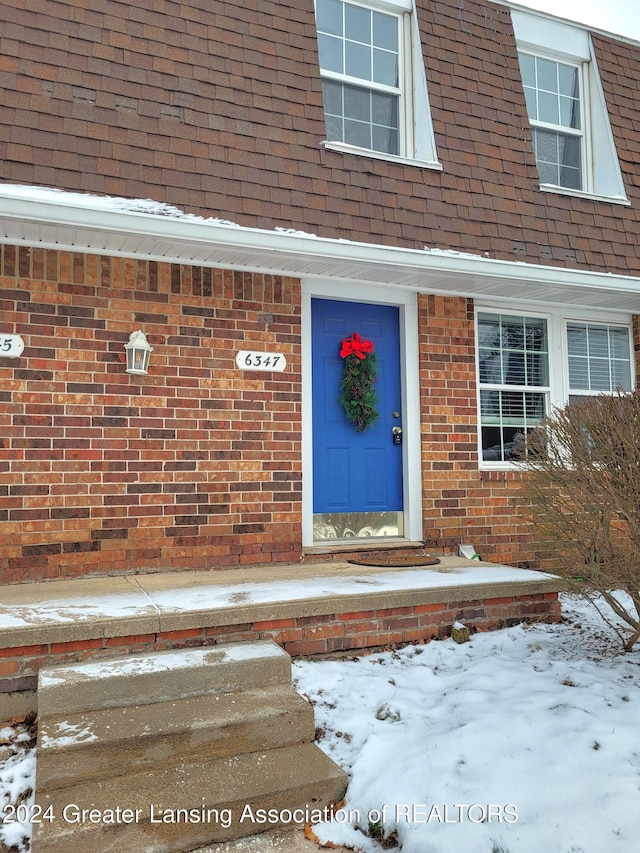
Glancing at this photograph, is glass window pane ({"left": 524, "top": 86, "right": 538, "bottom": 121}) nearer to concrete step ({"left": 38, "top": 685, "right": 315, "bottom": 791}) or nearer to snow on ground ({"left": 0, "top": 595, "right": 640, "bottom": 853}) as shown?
snow on ground ({"left": 0, "top": 595, "right": 640, "bottom": 853})

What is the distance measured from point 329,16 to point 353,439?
3.70 metres

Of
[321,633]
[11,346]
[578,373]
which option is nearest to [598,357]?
[578,373]

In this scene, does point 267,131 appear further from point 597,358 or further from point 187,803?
point 187,803

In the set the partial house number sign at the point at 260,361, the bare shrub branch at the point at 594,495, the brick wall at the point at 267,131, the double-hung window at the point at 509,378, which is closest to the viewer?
the bare shrub branch at the point at 594,495

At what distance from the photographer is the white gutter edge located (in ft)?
14.5

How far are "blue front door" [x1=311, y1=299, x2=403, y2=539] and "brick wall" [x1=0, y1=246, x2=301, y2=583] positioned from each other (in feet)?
1.12

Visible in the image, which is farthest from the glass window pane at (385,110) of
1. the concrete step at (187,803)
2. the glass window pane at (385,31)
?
the concrete step at (187,803)

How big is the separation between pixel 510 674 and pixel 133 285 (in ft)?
12.2

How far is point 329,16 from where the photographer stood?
611cm

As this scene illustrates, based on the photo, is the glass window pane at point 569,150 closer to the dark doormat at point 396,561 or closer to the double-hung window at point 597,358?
the double-hung window at point 597,358

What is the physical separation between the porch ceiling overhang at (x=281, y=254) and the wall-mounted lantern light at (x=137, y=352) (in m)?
0.64

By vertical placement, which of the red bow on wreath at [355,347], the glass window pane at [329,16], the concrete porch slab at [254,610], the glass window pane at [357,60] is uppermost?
the glass window pane at [329,16]

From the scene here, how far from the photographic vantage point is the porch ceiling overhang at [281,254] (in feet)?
14.8

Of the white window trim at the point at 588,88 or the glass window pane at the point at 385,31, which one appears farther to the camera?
the white window trim at the point at 588,88
